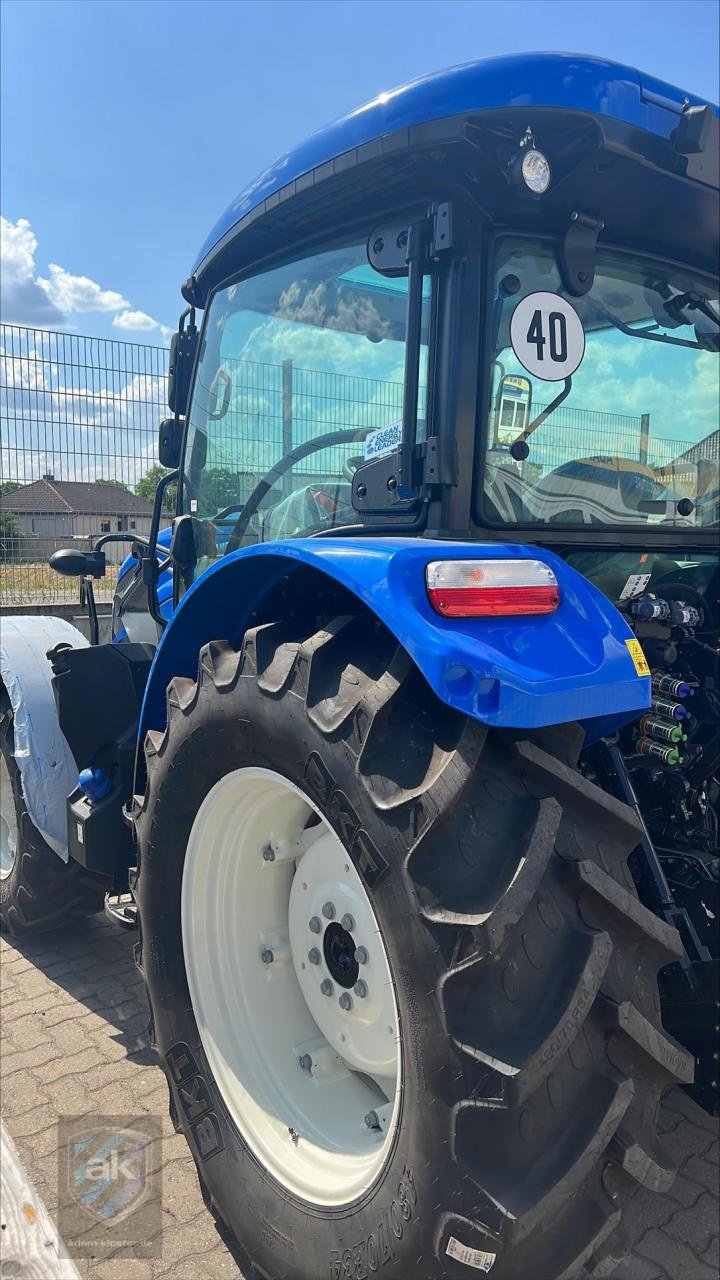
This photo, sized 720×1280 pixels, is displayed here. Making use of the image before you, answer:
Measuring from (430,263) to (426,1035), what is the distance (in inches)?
56.3

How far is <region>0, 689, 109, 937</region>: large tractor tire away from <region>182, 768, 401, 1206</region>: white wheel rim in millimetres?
1260

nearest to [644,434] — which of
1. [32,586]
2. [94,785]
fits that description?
[94,785]

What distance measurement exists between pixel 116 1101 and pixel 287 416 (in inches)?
77.5

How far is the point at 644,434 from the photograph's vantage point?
7.14ft

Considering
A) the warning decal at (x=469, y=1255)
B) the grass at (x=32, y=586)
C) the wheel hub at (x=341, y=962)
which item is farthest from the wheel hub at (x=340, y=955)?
the grass at (x=32, y=586)

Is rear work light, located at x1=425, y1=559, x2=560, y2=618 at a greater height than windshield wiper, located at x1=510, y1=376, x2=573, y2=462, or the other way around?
windshield wiper, located at x1=510, y1=376, x2=573, y2=462

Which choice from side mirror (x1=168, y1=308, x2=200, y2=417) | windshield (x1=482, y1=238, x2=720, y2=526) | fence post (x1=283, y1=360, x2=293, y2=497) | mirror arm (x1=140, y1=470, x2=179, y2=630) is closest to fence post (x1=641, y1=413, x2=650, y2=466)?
windshield (x1=482, y1=238, x2=720, y2=526)

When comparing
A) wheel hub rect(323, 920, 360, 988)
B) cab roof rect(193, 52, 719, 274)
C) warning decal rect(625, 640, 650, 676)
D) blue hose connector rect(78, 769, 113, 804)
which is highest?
cab roof rect(193, 52, 719, 274)

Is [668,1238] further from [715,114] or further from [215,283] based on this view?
[215,283]

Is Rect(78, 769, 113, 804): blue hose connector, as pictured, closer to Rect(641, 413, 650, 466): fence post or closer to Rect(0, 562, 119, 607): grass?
Rect(641, 413, 650, 466): fence post

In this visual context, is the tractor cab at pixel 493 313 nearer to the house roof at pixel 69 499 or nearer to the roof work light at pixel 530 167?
the roof work light at pixel 530 167

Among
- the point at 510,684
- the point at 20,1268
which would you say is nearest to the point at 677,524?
the point at 510,684

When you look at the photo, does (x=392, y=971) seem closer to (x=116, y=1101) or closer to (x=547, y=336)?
(x=547, y=336)

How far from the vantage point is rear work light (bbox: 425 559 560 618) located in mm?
1512
